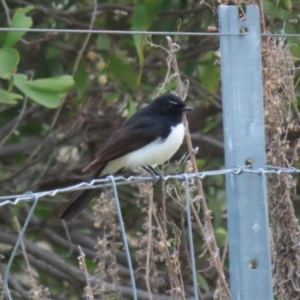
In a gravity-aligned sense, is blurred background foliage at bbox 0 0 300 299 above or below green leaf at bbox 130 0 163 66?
below

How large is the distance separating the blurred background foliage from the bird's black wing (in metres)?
0.61

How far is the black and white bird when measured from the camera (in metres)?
4.20

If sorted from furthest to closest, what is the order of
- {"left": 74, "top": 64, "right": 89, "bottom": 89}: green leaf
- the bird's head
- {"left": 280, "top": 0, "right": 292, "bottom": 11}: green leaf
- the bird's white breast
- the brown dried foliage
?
{"left": 74, "top": 64, "right": 89, "bottom": 89}: green leaf < {"left": 280, "top": 0, "right": 292, "bottom": 11}: green leaf < the bird's head < the bird's white breast < the brown dried foliage

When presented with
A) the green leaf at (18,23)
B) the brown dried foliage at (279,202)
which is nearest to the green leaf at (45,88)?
the green leaf at (18,23)

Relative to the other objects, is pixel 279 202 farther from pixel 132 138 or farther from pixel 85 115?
pixel 85 115

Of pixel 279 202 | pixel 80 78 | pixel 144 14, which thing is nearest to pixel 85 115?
pixel 80 78

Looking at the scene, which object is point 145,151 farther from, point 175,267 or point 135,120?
point 175,267

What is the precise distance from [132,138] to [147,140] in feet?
0.21

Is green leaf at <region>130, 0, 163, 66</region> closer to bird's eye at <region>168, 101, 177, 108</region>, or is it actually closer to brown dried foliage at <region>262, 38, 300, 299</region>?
bird's eye at <region>168, 101, 177, 108</region>

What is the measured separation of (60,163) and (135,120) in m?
1.04

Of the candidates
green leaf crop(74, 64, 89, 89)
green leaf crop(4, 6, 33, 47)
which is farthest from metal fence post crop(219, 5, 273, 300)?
green leaf crop(74, 64, 89, 89)

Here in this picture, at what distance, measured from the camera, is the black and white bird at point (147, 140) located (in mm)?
4199

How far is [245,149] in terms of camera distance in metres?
2.64

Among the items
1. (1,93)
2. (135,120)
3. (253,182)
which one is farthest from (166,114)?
(253,182)
